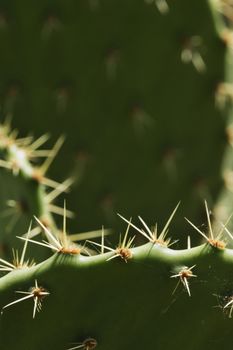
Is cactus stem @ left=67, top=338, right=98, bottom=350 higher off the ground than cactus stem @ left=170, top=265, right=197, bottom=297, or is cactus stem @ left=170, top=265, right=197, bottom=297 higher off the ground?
cactus stem @ left=170, top=265, right=197, bottom=297

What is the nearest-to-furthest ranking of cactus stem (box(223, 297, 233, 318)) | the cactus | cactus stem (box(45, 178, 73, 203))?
cactus stem (box(223, 297, 233, 318)) < cactus stem (box(45, 178, 73, 203)) < the cactus

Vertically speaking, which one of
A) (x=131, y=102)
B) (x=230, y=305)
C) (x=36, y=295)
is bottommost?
(x=131, y=102)

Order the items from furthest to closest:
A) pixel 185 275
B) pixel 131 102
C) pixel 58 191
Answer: pixel 131 102
pixel 58 191
pixel 185 275

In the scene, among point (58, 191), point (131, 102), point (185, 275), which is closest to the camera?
point (185, 275)

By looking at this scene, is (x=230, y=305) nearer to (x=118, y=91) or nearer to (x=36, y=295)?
(x=36, y=295)

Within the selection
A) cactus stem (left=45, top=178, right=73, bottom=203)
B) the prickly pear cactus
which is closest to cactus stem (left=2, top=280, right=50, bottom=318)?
cactus stem (left=45, top=178, right=73, bottom=203)

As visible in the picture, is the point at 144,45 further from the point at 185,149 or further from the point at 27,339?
the point at 27,339

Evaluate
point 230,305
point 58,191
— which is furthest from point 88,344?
point 58,191

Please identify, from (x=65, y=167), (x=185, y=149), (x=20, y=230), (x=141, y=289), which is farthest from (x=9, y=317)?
(x=185, y=149)

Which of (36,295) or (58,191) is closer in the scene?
Answer: (36,295)

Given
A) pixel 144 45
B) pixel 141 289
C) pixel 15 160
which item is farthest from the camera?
pixel 144 45

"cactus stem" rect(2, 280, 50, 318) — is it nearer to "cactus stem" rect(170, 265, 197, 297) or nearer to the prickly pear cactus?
"cactus stem" rect(170, 265, 197, 297)
